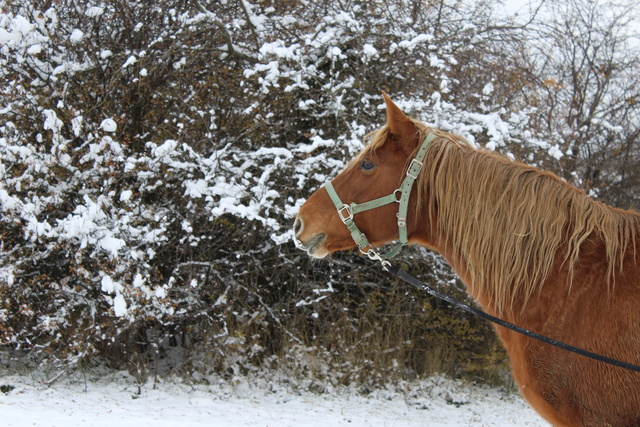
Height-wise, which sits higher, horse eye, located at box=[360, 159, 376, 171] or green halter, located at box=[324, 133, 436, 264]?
horse eye, located at box=[360, 159, 376, 171]

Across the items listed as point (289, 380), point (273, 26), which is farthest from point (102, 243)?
point (273, 26)

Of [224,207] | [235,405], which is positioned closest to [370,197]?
[224,207]

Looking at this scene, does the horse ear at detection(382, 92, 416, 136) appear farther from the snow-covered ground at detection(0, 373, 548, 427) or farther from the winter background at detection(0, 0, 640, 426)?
the snow-covered ground at detection(0, 373, 548, 427)

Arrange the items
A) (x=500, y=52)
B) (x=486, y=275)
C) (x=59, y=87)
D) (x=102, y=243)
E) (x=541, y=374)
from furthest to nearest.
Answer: (x=500, y=52)
(x=59, y=87)
(x=102, y=243)
(x=486, y=275)
(x=541, y=374)

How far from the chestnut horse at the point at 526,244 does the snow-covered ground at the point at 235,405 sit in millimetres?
2935

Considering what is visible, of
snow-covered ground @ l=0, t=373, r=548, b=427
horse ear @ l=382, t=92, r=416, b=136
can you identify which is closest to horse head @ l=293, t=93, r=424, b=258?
horse ear @ l=382, t=92, r=416, b=136

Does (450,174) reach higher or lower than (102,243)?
higher

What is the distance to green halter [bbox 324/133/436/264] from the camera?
7.77 feet

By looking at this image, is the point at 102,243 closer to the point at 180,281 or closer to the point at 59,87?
the point at 180,281

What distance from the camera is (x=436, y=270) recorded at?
18.4ft

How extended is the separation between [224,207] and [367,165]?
8.07 feet

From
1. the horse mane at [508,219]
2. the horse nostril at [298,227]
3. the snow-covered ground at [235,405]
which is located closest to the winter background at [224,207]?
the snow-covered ground at [235,405]

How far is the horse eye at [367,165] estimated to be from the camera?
2.47m

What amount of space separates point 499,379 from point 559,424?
5.09 meters
